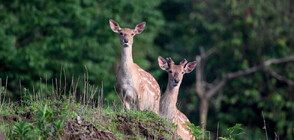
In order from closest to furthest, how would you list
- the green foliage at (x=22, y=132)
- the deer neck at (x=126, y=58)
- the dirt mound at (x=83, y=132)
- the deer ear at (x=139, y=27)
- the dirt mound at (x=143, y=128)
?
the green foliage at (x=22, y=132) → the dirt mound at (x=83, y=132) → the dirt mound at (x=143, y=128) → the deer neck at (x=126, y=58) → the deer ear at (x=139, y=27)

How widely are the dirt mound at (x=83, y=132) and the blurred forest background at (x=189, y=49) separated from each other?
13.0 metres

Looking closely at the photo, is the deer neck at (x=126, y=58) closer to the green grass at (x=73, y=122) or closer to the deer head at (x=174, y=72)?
the deer head at (x=174, y=72)

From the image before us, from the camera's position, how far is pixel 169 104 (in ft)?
38.1

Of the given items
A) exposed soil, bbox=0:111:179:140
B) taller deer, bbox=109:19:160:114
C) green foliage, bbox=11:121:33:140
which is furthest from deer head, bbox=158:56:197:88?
green foliage, bbox=11:121:33:140

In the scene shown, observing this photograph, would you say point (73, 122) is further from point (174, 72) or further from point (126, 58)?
point (126, 58)

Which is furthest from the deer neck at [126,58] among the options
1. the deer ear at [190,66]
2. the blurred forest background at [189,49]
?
the blurred forest background at [189,49]

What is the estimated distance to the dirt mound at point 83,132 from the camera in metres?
8.41

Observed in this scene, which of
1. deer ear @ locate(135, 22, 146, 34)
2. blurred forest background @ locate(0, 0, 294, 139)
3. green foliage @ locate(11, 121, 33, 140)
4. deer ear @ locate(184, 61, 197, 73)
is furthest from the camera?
blurred forest background @ locate(0, 0, 294, 139)

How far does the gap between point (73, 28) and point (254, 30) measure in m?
6.40

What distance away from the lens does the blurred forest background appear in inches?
912

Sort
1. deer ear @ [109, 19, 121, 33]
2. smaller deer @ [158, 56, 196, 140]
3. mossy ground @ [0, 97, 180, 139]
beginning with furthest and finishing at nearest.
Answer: deer ear @ [109, 19, 121, 33] < smaller deer @ [158, 56, 196, 140] < mossy ground @ [0, 97, 180, 139]

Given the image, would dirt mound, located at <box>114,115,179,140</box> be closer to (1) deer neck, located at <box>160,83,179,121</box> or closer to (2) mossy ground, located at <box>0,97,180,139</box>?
(2) mossy ground, located at <box>0,97,180,139</box>

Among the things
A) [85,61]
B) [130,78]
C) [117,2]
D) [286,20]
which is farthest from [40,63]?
[130,78]

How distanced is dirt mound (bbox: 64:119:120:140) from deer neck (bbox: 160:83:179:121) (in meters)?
2.79
